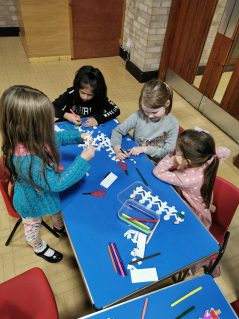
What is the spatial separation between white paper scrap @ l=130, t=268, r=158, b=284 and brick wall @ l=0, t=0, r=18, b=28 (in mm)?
6180

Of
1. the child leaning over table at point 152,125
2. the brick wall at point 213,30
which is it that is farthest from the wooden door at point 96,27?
the child leaning over table at point 152,125

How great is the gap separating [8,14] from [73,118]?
4.89m

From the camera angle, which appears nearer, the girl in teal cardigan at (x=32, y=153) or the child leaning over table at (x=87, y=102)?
the girl in teal cardigan at (x=32, y=153)

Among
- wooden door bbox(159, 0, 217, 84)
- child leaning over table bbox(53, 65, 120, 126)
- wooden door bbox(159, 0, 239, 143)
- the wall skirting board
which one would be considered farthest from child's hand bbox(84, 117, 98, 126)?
the wall skirting board

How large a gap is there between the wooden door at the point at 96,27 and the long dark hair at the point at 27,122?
420cm

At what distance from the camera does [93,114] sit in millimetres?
2395

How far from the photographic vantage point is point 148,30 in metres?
4.27

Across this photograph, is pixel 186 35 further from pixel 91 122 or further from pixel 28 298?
pixel 28 298

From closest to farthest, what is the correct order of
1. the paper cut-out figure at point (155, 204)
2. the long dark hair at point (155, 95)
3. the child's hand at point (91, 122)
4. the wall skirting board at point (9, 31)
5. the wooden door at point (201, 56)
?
the paper cut-out figure at point (155, 204) → the long dark hair at point (155, 95) → the child's hand at point (91, 122) → the wooden door at point (201, 56) → the wall skirting board at point (9, 31)

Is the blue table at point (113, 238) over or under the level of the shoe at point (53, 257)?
over

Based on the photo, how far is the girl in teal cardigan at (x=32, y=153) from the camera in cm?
127

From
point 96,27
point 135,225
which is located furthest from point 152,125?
point 96,27

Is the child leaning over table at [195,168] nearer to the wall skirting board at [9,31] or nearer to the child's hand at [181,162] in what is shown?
the child's hand at [181,162]

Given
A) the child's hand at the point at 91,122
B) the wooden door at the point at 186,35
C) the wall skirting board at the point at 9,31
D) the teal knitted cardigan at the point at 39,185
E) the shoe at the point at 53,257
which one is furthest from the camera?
the wall skirting board at the point at 9,31
